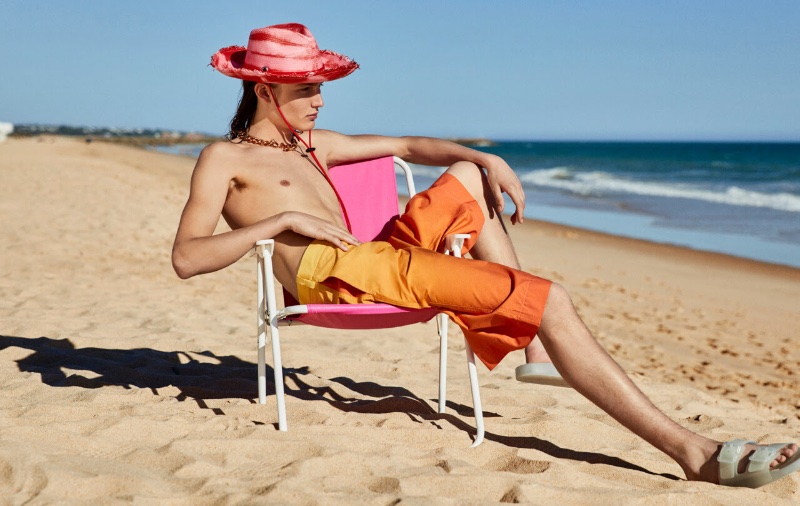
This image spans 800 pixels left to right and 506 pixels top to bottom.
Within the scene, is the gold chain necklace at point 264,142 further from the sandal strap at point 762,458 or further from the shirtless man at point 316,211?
the sandal strap at point 762,458

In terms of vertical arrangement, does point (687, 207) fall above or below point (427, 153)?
below

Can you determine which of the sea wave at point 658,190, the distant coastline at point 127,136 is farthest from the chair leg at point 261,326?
the distant coastline at point 127,136

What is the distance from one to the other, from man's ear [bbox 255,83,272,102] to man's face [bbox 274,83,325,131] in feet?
0.12

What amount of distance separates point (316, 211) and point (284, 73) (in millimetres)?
532

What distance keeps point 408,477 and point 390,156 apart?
5.72 ft

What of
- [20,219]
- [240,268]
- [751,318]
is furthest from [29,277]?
[751,318]

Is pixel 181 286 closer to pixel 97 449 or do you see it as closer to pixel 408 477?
pixel 97 449

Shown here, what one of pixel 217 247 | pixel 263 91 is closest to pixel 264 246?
pixel 217 247

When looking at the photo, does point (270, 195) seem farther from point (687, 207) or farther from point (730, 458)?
point (687, 207)

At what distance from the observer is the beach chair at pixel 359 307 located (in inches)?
110

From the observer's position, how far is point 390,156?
381 cm

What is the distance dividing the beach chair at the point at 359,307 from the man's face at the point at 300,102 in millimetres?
Result: 496

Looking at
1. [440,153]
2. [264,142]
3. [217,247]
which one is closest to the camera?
[217,247]

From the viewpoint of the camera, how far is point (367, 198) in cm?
376
